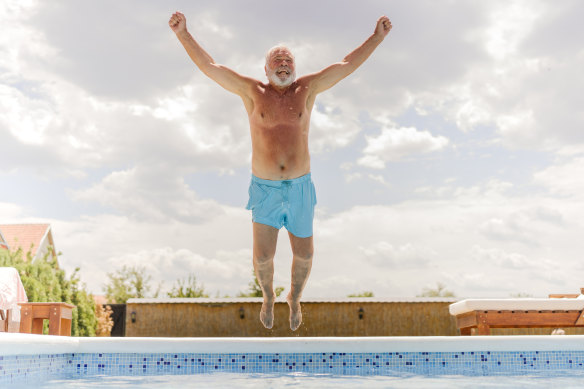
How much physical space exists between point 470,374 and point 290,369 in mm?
1616

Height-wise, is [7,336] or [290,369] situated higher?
[7,336]

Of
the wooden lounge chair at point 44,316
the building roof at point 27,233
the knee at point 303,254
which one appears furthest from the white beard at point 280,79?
the building roof at point 27,233

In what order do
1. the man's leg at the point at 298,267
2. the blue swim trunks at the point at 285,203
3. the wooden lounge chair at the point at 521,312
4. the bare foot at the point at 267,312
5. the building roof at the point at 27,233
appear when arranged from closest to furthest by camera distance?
the blue swim trunks at the point at 285,203
the man's leg at the point at 298,267
the bare foot at the point at 267,312
the wooden lounge chair at the point at 521,312
the building roof at the point at 27,233

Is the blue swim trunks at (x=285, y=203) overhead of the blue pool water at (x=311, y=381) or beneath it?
overhead

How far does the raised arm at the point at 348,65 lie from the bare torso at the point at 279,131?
0.13 m

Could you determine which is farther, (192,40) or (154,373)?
(154,373)

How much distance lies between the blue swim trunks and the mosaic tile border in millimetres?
1305

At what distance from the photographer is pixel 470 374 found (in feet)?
15.9

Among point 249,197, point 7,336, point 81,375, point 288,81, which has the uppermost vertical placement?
point 288,81

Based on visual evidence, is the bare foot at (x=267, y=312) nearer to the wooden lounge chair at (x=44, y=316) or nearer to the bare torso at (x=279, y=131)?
the bare torso at (x=279, y=131)

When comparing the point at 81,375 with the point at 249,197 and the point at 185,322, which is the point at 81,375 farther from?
the point at 185,322

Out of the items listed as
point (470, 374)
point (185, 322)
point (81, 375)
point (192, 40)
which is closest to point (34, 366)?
point (81, 375)

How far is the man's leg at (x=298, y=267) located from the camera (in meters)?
4.95

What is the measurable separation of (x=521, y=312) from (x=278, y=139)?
513cm
